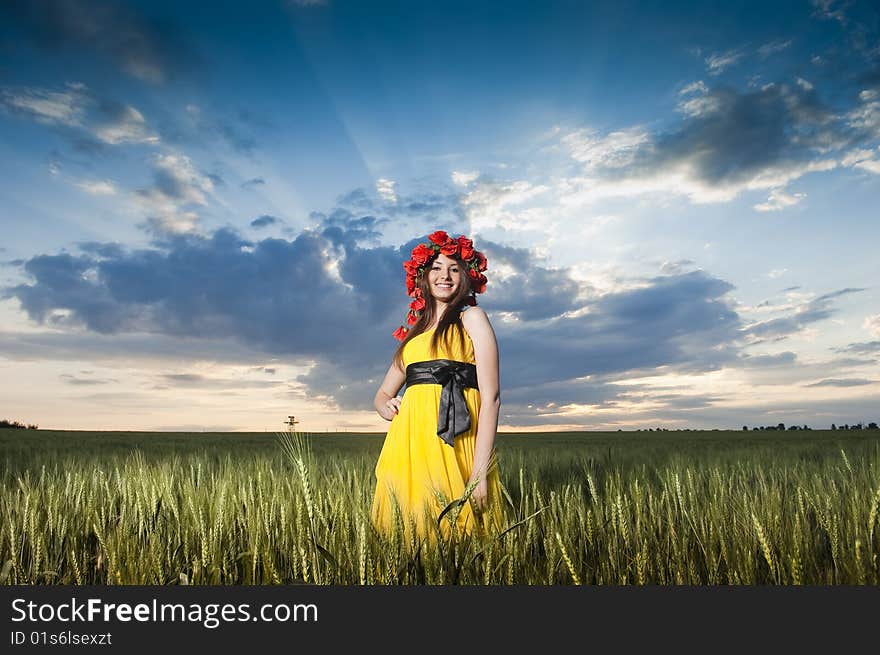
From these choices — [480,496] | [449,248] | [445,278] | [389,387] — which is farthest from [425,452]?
[449,248]

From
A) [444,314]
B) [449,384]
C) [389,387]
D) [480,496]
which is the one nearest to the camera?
[480,496]

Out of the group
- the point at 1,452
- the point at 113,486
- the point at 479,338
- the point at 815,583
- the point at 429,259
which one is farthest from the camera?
the point at 1,452

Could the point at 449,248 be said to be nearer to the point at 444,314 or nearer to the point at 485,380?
the point at 444,314

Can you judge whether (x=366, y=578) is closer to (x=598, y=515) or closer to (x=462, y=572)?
(x=462, y=572)

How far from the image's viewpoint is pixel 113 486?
5.34 metres

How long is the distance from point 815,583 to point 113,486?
5.08 metres

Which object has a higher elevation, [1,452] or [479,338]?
[479,338]

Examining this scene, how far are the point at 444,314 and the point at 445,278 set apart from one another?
26cm

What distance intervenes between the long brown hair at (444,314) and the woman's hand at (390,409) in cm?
32

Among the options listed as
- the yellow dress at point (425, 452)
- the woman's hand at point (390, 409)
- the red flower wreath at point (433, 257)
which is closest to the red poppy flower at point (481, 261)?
the red flower wreath at point (433, 257)

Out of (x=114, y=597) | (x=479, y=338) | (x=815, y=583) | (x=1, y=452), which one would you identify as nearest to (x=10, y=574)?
(x=114, y=597)

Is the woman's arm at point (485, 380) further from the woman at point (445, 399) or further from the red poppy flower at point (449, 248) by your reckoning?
the red poppy flower at point (449, 248)

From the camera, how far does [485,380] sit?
3.86 meters

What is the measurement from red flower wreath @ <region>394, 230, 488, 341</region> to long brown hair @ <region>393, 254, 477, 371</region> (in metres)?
0.04
